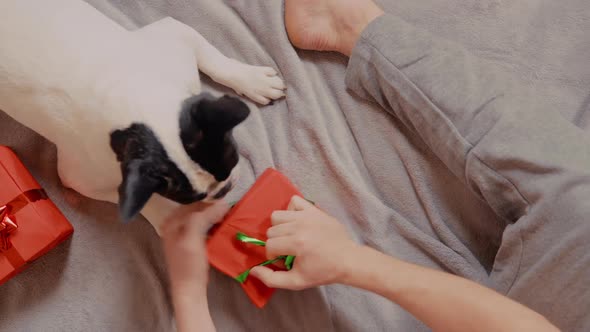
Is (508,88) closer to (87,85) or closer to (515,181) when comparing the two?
(515,181)

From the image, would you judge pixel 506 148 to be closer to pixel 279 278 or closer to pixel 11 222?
pixel 279 278

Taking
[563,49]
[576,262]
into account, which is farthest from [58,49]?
[563,49]

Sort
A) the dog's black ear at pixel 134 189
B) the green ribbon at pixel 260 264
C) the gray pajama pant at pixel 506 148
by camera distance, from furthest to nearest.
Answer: the green ribbon at pixel 260 264 → the gray pajama pant at pixel 506 148 → the dog's black ear at pixel 134 189

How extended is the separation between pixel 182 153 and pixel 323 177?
49 cm

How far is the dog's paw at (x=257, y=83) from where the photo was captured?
135cm

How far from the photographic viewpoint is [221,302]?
1.31m

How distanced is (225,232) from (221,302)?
0.23m

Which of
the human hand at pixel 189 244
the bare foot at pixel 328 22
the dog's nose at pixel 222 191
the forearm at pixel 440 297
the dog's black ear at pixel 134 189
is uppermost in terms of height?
the dog's black ear at pixel 134 189

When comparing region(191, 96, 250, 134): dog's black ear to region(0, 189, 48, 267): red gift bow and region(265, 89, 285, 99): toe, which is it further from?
region(0, 189, 48, 267): red gift bow

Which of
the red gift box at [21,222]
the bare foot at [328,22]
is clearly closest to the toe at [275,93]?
the bare foot at [328,22]

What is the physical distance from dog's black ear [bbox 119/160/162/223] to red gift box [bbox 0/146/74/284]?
44 centimetres

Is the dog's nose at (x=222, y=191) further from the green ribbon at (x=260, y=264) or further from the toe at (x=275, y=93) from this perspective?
the toe at (x=275, y=93)

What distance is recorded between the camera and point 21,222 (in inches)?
47.6

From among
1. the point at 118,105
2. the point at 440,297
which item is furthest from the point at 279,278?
the point at 118,105
